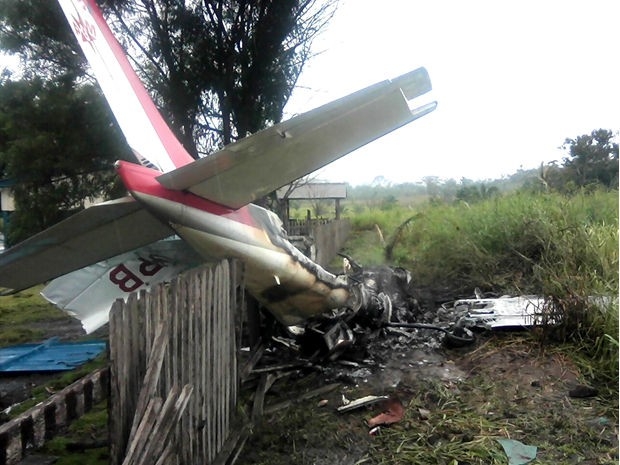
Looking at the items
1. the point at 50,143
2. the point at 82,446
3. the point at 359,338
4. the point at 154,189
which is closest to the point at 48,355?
the point at 82,446

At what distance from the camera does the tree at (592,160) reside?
6.18m

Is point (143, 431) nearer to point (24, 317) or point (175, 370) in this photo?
point (175, 370)

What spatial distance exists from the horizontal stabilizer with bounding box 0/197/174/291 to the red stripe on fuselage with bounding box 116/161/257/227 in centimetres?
49

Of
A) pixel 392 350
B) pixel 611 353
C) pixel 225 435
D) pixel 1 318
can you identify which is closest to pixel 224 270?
pixel 225 435

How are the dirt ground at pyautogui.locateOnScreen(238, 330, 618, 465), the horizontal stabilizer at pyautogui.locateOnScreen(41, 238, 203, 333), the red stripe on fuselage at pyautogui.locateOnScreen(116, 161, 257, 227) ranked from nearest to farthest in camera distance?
1. the red stripe on fuselage at pyautogui.locateOnScreen(116, 161, 257, 227)
2. the dirt ground at pyautogui.locateOnScreen(238, 330, 618, 465)
3. the horizontal stabilizer at pyautogui.locateOnScreen(41, 238, 203, 333)

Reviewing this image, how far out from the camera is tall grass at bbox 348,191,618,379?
19.6 feet

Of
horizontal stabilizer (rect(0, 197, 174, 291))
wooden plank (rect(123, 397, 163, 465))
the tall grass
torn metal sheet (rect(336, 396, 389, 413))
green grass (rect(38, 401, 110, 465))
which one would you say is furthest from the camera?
the tall grass

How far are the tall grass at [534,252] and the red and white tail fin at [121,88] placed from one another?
4322 mm

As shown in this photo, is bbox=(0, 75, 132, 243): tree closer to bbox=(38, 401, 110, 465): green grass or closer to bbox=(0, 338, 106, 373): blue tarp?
bbox=(0, 338, 106, 373): blue tarp

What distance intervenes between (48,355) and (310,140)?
579 cm

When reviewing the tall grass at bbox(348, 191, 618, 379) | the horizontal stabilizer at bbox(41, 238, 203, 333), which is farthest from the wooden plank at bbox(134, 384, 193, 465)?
the tall grass at bbox(348, 191, 618, 379)

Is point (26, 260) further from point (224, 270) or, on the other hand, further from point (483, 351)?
point (483, 351)

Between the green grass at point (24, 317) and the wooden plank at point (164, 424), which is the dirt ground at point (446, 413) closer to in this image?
the wooden plank at point (164, 424)

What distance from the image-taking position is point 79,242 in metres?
4.63
